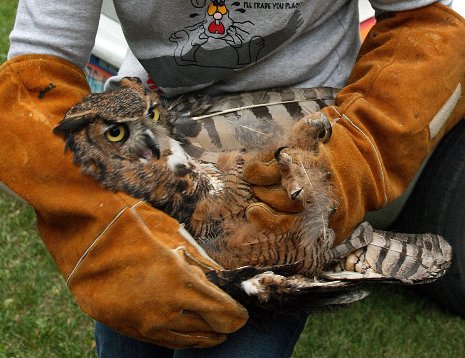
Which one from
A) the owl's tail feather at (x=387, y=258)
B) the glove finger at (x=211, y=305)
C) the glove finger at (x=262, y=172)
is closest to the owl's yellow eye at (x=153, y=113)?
the glove finger at (x=262, y=172)

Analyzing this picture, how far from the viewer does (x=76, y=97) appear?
160 centimetres

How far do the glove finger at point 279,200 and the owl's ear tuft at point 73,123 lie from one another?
0.38 m

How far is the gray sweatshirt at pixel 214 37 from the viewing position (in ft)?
5.29

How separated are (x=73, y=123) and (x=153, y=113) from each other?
0.17 meters

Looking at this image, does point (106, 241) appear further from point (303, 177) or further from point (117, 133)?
point (303, 177)

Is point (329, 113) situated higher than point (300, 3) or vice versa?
point (300, 3)

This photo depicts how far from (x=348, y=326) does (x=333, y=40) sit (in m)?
1.51

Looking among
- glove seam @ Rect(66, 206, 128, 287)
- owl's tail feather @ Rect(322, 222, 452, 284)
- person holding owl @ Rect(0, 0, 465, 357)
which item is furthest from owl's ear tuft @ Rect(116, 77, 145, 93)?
owl's tail feather @ Rect(322, 222, 452, 284)

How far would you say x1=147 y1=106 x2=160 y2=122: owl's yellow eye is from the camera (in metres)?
1.50

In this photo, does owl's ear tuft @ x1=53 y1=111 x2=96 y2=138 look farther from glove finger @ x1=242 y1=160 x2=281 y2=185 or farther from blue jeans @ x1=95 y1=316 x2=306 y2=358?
blue jeans @ x1=95 y1=316 x2=306 y2=358

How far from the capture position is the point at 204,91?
5.88 feet

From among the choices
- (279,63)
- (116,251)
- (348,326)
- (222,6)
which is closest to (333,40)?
(279,63)

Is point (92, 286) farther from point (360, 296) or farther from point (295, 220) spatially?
point (360, 296)

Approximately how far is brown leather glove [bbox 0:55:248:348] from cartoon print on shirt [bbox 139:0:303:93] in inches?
12.1
